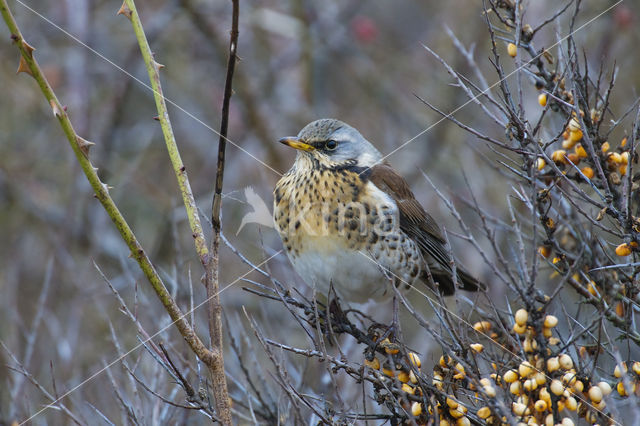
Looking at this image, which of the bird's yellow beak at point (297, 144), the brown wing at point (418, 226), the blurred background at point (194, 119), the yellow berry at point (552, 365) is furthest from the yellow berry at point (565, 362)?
the blurred background at point (194, 119)

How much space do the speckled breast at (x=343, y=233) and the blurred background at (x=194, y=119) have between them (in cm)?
139

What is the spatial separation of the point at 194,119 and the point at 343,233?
3.29 meters

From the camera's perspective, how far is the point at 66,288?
18.7 feet

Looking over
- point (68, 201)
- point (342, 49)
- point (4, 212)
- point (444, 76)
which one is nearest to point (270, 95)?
point (342, 49)

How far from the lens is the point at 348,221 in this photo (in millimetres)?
3447

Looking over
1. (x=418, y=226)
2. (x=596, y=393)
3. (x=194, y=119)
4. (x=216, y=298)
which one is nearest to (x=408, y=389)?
(x=596, y=393)

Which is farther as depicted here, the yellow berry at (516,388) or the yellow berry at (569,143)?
the yellow berry at (569,143)

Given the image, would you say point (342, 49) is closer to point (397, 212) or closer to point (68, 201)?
point (68, 201)

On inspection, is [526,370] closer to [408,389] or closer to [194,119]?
[408,389]

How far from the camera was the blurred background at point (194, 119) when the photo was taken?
5.71 meters

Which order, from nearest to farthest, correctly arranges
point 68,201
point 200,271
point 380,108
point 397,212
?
1. point 397,212
2. point 200,271
3. point 68,201
4. point 380,108

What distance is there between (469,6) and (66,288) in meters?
4.65

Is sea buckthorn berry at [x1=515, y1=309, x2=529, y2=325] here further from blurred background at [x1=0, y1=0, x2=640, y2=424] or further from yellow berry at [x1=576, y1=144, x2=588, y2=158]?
blurred background at [x1=0, y1=0, x2=640, y2=424]

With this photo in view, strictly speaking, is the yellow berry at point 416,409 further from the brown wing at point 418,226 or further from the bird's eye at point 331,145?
the bird's eye at point 331,145
